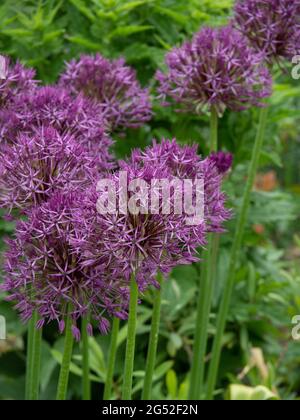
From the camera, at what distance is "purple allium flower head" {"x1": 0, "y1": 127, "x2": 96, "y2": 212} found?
59.3 inches

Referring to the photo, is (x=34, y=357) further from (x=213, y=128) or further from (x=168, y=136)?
(x=168, y=136)

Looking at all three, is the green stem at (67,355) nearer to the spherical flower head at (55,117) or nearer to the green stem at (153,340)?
the green stem at (153,340)

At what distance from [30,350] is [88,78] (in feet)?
2.58

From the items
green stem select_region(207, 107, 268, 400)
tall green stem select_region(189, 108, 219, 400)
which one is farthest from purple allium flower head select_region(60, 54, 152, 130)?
green stem select_region(207, 107, 268, 400)

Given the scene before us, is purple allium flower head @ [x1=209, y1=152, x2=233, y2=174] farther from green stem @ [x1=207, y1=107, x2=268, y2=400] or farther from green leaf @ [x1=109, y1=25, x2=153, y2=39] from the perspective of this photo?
green leaf @ [x1=109, y1=25, x2=153, y2=39]

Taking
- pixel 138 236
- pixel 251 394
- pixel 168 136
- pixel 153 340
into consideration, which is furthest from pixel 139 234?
pixel 168 136

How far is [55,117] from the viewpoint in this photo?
1709mm

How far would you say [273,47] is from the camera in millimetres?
2029

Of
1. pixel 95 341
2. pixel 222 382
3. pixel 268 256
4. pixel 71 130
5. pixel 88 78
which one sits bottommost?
pixel 222 382

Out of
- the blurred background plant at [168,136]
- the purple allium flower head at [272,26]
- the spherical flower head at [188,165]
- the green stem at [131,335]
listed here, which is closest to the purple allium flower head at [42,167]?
the spherical flower head at [188,165]

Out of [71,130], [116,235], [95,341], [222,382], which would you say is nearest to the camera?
[116,235]

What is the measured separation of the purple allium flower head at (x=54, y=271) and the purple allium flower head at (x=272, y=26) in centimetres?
91
